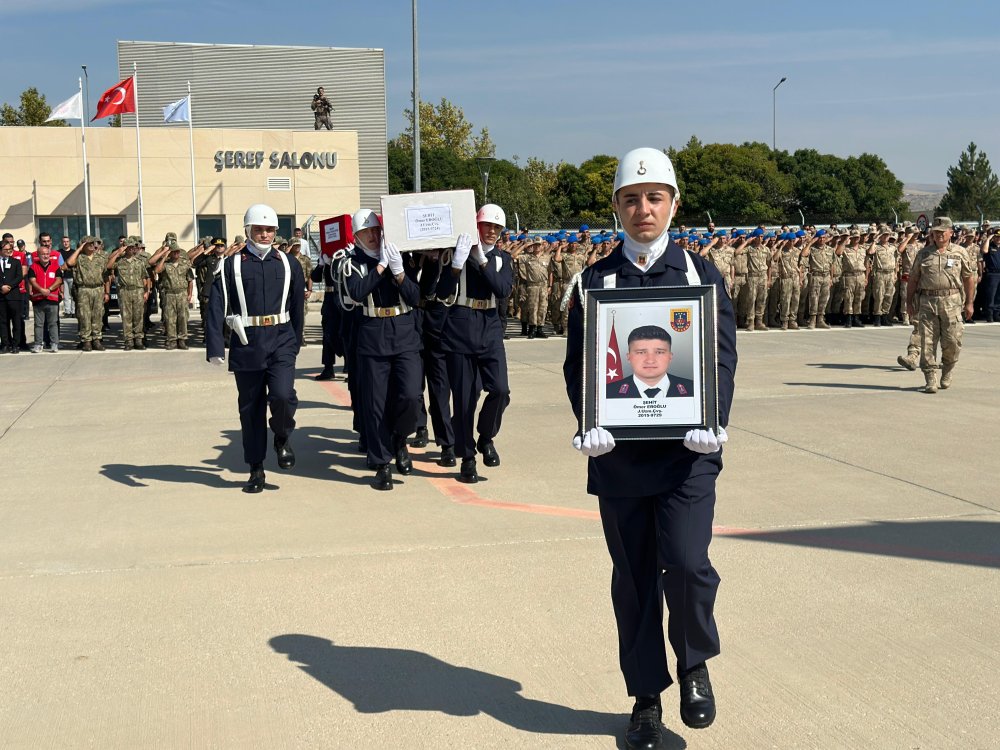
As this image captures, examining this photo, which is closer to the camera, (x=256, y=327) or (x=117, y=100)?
(x=256, y=327)

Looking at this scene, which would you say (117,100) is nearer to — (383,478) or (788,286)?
(788,286)

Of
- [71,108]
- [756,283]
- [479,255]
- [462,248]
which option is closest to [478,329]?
[479,255]

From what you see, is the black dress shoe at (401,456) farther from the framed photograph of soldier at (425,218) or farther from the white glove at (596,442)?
the white glove at (596,442)

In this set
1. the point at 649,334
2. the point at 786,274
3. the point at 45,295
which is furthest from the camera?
the point at 786,274

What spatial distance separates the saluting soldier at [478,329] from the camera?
28.5ft

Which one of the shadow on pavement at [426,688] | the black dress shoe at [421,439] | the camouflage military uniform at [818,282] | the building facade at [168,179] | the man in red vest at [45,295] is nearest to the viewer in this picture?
the shadow on pavement at [426,688]

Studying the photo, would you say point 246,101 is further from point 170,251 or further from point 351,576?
point 351,576

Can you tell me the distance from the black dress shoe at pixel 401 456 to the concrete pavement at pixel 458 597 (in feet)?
0.36

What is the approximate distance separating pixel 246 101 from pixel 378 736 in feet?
181

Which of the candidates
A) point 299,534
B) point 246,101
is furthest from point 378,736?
point 246,101

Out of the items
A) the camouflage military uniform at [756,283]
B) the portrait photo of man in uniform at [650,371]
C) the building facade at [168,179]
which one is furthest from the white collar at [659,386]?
the building facade at [168,179]

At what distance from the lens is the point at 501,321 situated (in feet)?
30.0

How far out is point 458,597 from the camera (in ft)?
18.1

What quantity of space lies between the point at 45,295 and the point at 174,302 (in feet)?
6.86
